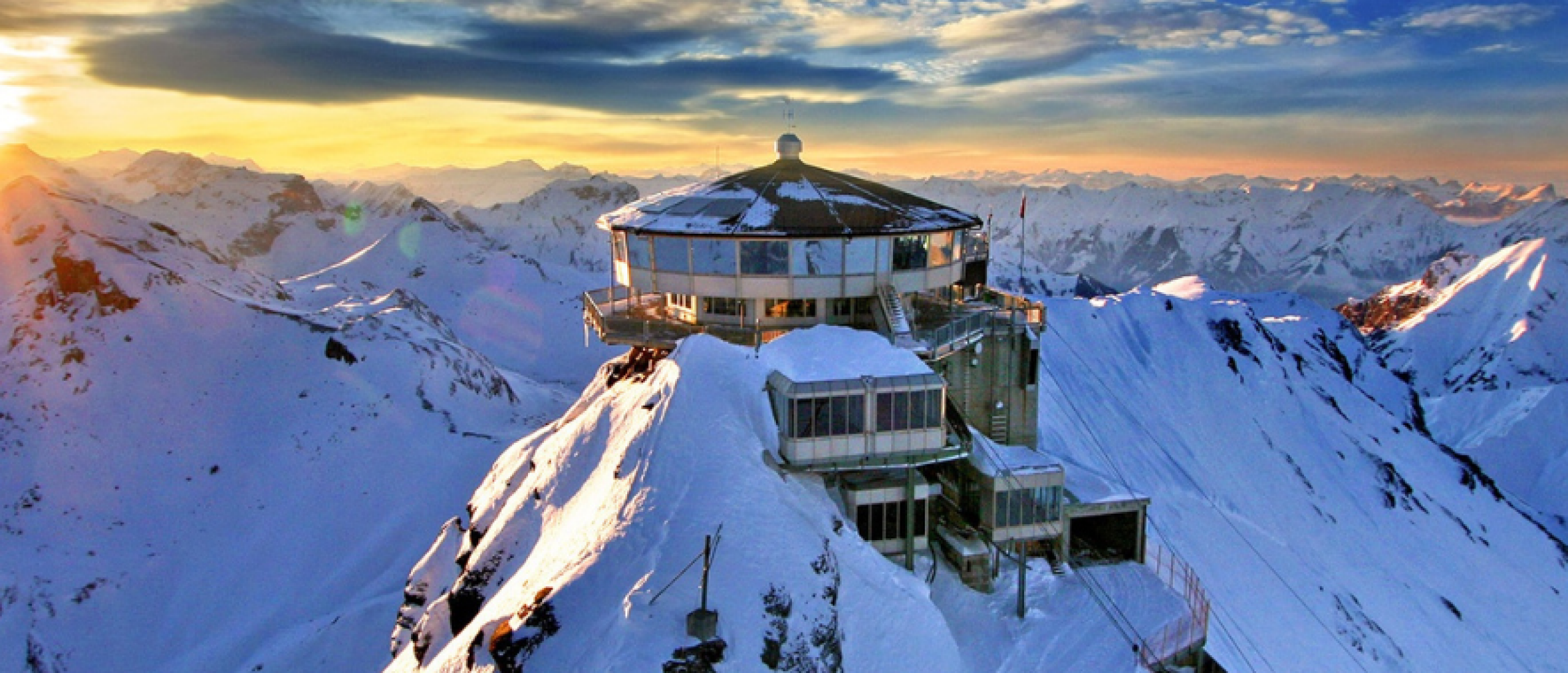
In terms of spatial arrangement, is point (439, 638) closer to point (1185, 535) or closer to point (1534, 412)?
point (1185, 535)

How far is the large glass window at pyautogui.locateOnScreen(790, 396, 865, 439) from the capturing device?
2305 cm

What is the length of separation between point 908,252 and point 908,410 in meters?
9.43

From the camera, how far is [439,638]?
2553cm

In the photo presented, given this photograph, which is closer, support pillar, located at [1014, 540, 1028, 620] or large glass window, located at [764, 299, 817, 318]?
support pillar, located at [1014, 540, 1028, 620]

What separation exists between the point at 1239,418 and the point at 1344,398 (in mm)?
31947

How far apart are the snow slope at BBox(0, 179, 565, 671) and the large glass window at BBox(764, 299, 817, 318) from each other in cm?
2451

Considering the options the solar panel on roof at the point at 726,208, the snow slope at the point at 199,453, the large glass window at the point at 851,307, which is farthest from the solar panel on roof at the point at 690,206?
the snow slope at the point at 199,453

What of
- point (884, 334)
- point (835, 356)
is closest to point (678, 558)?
point (835, 356)

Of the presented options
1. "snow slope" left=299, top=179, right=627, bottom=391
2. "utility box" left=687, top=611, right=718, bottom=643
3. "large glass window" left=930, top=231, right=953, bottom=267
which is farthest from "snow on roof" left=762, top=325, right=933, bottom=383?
"snow slope" left=299, top=179, right=627, bottom=391

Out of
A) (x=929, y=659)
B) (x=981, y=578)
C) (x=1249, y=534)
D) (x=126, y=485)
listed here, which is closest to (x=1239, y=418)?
(x=1249, y=534)

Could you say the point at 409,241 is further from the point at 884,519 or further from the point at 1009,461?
the point at 884,519

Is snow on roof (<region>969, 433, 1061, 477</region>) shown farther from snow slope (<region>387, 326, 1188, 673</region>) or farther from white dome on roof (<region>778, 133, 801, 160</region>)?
white dome on roof (<region>778, 133, 801, 160</region>)

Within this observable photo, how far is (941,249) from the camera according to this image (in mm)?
33250

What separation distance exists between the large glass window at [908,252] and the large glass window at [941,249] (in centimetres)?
41
